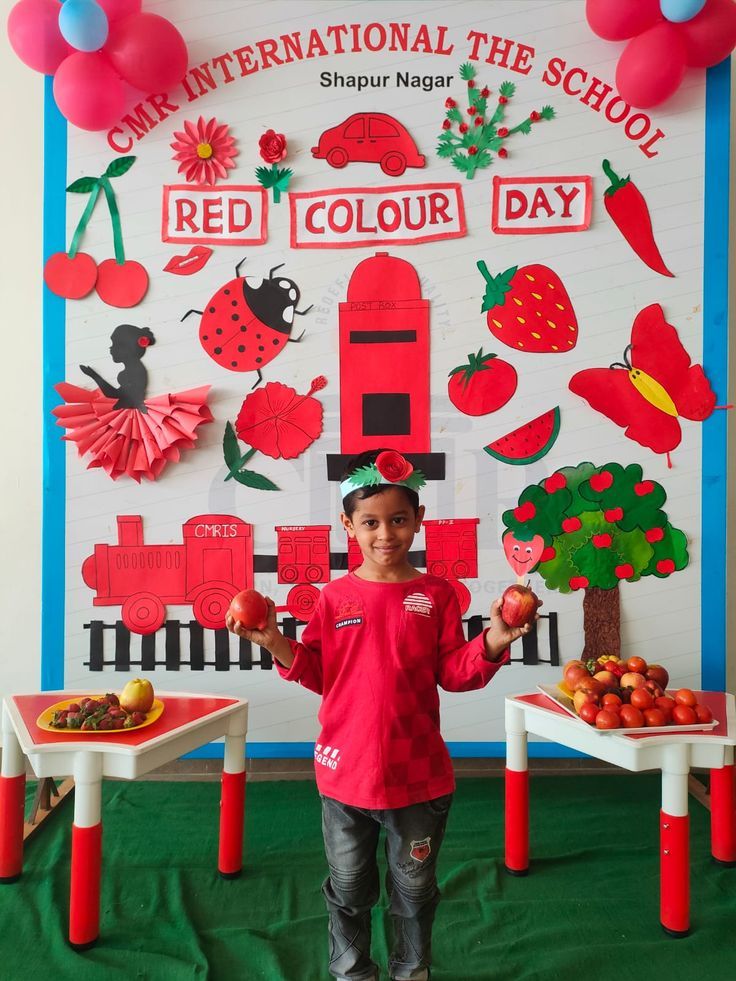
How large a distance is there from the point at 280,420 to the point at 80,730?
1.25 meters

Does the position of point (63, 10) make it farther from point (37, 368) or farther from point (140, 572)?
point (140, 572)

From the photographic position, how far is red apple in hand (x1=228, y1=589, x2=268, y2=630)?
5.10 feet

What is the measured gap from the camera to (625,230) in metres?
2.68

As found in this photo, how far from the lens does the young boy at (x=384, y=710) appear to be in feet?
5.33

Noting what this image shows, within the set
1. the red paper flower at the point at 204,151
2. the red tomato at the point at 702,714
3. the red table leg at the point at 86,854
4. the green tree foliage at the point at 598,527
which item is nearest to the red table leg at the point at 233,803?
the red table leg at the point at 86,854

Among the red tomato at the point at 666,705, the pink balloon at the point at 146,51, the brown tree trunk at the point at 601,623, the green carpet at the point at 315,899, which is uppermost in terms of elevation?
the pink balloon at the point at 146,51

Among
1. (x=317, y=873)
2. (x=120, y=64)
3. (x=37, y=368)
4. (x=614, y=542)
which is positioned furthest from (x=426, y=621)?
(x=120, y=64)

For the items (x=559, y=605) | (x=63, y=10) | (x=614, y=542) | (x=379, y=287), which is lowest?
(x=559, y=605)

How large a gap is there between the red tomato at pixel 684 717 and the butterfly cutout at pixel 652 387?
101 centimetres

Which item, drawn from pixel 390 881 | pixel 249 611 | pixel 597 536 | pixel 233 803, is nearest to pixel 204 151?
pixel 249 611

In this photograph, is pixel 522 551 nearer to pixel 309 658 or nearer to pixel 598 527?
pixel 598 527

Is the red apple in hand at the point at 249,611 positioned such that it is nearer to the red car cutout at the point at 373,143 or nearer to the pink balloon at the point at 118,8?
the red car cutout at the point at 373,143

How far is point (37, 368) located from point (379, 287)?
1.34m

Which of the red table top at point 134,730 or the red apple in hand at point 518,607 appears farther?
the red table top at point 134,730
